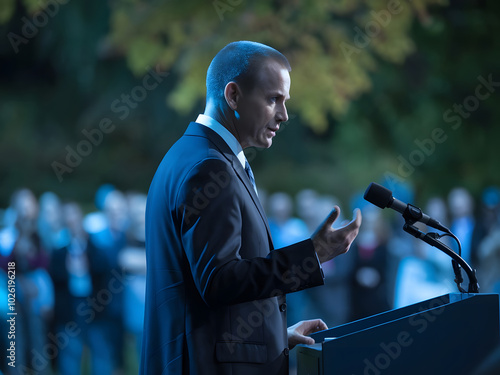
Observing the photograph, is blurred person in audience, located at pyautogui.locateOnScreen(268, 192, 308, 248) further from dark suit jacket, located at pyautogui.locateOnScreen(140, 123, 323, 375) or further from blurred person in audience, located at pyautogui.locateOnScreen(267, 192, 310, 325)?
dark suit jacket, located at pyautogui.locateOnScreen(140, 123, 323, 375)

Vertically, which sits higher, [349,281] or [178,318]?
[349,281]

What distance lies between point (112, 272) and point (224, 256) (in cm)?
536

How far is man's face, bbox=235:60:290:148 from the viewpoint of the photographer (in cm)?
190

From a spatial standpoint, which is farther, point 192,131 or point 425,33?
point 425,33

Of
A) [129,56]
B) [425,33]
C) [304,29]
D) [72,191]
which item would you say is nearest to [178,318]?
[72,191]

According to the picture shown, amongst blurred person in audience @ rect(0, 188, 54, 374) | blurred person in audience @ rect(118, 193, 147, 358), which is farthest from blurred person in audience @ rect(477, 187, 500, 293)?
blurred person in audience @ rect(0, 188, 54, 374)

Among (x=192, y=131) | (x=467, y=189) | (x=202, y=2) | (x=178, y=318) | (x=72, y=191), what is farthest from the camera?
(x=467, y=189)

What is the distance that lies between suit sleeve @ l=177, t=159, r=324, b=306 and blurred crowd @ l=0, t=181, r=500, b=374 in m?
5.30

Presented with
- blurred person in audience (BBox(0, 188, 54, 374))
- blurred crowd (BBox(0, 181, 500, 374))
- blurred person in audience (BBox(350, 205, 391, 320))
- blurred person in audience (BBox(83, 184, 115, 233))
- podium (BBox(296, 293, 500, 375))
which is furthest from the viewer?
blurred person in audience (BBox(350, 205, 391, 320))

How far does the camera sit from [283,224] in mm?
7402

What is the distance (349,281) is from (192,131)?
5686mm

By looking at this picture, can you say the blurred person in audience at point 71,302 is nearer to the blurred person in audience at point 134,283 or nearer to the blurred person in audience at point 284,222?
the blurred person in audience at point 134,283

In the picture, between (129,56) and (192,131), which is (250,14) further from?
(192,131)

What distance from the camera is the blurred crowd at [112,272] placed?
21.8ft
